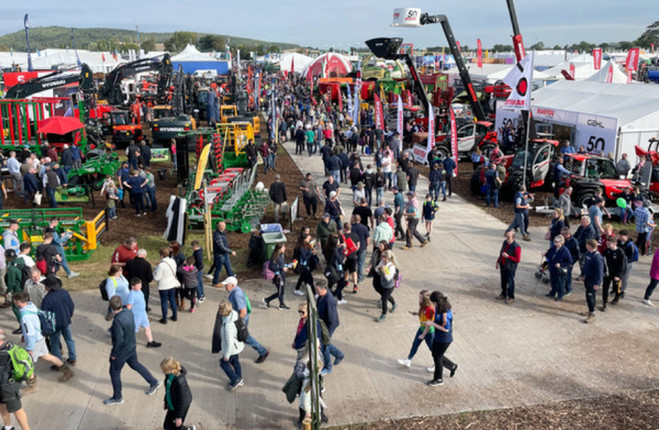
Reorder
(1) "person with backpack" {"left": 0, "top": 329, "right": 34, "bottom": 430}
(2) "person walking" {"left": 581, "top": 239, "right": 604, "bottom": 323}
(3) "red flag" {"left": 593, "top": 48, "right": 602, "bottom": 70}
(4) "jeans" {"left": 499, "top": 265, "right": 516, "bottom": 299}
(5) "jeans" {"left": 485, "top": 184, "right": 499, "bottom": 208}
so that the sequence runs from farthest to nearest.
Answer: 1. (3) "red flag" {"left": 593, "top": 48, "right": 602, "bottom": 70}
2. (5) "jeans" {"left": 485, "top": 184, "right": 499, "bottom": 208}
3. (4) "jeans" {"left": 499, "top": 265, "right": 516, "bottom": 299}
4. (2) "person walking" {"left": 581, "top": 239, "right": 604, "bottom": 323}
5. (1) "person with backpack" {"left": 0, "top": 329, "right": 34, "bottom": 430}

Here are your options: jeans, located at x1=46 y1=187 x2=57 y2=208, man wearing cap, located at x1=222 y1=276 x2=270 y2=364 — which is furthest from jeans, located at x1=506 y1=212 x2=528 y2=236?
jeans, located at x1=46 y1=187 x2=57 y2=208

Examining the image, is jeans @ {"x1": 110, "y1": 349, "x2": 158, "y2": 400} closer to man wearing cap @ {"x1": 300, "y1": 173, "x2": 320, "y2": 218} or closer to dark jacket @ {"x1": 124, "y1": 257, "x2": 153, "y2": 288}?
dark jacket @ {"x1": 124, "y1": 257, "x2": 153, "y2": 288}

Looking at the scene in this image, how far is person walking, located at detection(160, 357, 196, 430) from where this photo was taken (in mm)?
5859

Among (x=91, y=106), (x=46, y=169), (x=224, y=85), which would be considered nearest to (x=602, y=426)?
(x=46, y=169)

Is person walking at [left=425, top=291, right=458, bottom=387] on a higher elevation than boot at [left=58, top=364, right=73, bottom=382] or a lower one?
higher

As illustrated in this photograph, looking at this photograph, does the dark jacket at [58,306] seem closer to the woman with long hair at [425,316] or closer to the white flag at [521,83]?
the woman with long hair at [425,316]

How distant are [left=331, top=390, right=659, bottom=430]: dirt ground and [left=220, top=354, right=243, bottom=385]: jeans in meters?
1.60

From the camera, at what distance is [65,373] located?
793 centimetres

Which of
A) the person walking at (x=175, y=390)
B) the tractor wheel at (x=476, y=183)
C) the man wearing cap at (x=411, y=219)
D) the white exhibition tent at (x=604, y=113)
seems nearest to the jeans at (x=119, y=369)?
the person walking at (x=175, y=390)

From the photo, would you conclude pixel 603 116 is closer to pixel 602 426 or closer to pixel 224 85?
pixel 602 426

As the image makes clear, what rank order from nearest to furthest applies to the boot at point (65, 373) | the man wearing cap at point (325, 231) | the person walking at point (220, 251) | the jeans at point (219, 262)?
the boot at point (65, 373) → the person walking at point (220, 251) → the jeans at point (219, 262) → the man wearing cap at point (325, 231)

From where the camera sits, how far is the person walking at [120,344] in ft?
22.7

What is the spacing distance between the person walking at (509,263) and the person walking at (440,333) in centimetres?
288

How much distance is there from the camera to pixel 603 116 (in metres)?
20.6
